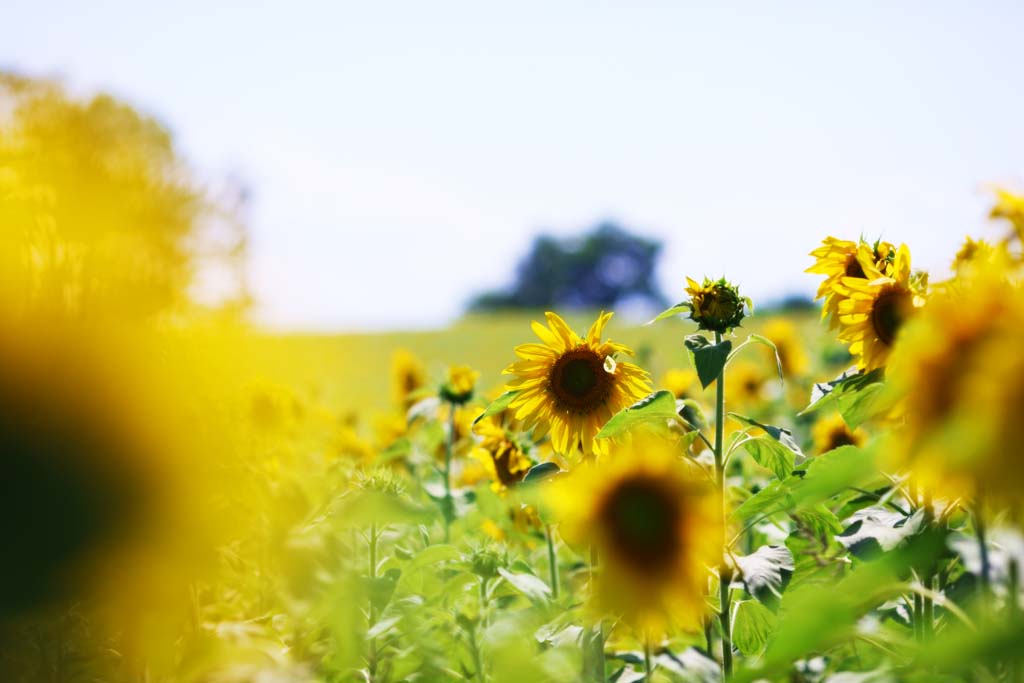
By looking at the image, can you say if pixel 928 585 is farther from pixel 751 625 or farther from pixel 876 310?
pixel 876 310

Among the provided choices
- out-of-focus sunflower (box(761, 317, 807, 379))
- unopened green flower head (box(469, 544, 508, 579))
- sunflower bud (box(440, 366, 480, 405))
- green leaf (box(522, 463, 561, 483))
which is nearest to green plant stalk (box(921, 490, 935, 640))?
green leaf (box(522, 463, 561, 483))

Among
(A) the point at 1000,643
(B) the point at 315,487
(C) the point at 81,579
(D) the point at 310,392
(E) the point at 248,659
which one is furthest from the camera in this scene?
(D) the point at 310,392

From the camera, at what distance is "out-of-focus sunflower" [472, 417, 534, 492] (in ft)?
5.09

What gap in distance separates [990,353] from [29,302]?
3.68 feet

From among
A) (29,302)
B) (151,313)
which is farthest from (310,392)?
(29,302)

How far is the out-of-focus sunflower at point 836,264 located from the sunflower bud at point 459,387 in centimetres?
115

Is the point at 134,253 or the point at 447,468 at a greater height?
the point at 134,253

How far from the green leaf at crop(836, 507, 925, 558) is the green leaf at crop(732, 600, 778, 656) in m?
0.13

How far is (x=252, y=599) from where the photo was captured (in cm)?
125

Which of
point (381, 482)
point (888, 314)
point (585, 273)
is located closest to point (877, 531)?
point (888, 314)

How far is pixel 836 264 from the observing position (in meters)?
1.21

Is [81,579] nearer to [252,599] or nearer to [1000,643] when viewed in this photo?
[252,599]

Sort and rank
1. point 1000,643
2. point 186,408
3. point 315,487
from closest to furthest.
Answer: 1. point 1000,643
2. point 186,408
3. point 315,487

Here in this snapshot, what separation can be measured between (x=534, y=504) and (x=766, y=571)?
32cm
